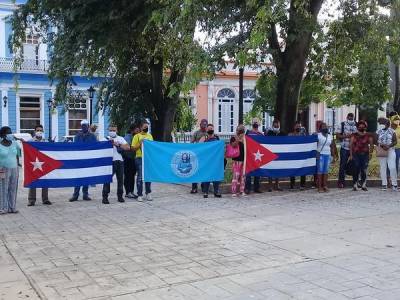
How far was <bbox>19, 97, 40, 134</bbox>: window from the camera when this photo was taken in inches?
1522

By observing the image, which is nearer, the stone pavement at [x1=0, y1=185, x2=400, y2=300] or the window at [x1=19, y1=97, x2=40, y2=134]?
the stone pavement at [x1=0, y1=185, x2=400, y2=300]

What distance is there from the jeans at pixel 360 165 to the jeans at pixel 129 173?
18.3 ft

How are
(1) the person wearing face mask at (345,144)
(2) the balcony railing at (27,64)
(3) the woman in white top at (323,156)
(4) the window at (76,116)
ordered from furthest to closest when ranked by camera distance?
(4) the window at (76,116) → (2) the balcony railing at (27,64) → (1) the person wearing face mask at (345,144) → (3) the woman in white top at (323,156)

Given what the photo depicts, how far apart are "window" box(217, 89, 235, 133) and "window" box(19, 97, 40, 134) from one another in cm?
1452

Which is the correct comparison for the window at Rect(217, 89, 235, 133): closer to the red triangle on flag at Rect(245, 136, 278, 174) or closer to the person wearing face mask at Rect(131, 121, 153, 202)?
the red triangle on flag at Rect(245, 136, 278, 174)

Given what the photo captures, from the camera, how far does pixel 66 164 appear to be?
11.7m

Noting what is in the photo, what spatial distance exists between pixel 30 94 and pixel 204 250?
1340 inches

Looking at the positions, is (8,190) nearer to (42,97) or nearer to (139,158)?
(139,158)

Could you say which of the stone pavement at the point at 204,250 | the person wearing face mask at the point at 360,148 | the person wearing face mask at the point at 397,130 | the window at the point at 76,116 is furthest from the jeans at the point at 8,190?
the window at the point at 76,116

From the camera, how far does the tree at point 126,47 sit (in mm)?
12035

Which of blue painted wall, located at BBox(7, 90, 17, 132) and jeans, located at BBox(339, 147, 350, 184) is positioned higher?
blue painted wall, located at BBox(7, 90, 17, 132)

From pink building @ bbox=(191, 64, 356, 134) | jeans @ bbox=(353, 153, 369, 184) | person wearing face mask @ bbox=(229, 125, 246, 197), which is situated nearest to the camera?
person wearing face mask @ bbox=(229, 125, 246, 197)

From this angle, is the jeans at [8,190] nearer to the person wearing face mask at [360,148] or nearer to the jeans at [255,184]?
the jeans at [255,184]

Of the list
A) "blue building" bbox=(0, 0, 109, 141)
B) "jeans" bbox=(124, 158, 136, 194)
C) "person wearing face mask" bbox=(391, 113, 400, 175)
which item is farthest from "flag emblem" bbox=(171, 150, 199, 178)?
"blue building" bbox=(0, 0, 109, 141)
